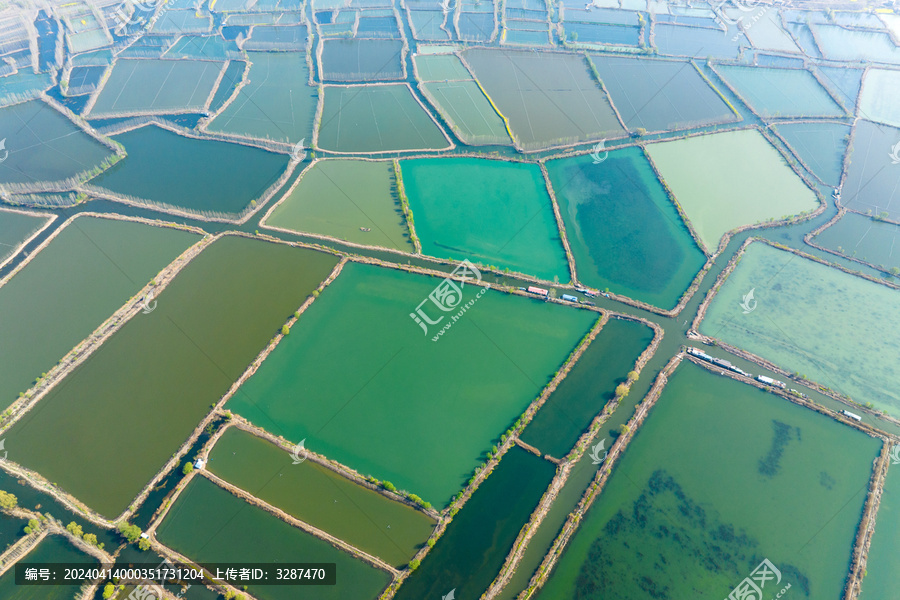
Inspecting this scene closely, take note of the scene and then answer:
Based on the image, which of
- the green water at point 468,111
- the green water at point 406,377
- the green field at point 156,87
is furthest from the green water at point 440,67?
the green water at point 406,377

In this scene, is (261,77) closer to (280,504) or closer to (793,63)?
(280,504)

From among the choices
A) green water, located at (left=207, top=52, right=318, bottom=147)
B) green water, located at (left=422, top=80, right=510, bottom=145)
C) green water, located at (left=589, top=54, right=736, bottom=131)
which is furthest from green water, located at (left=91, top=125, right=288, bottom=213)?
green water, located at (left=589, top=54, right=736, bottom=131)

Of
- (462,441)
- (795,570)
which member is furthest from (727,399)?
(462,441)

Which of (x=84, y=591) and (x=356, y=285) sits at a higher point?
(x=356, y=285)

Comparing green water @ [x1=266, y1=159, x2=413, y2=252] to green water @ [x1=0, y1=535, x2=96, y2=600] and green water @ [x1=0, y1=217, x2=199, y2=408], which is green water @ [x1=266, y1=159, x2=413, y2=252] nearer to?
green water @ [x1=0, y1=217, x2=199, y2=408]

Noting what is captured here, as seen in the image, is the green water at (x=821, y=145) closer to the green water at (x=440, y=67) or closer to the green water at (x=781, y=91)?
the green water at (x=781, y=91)

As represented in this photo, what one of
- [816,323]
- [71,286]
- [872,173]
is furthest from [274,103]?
[872,173]
